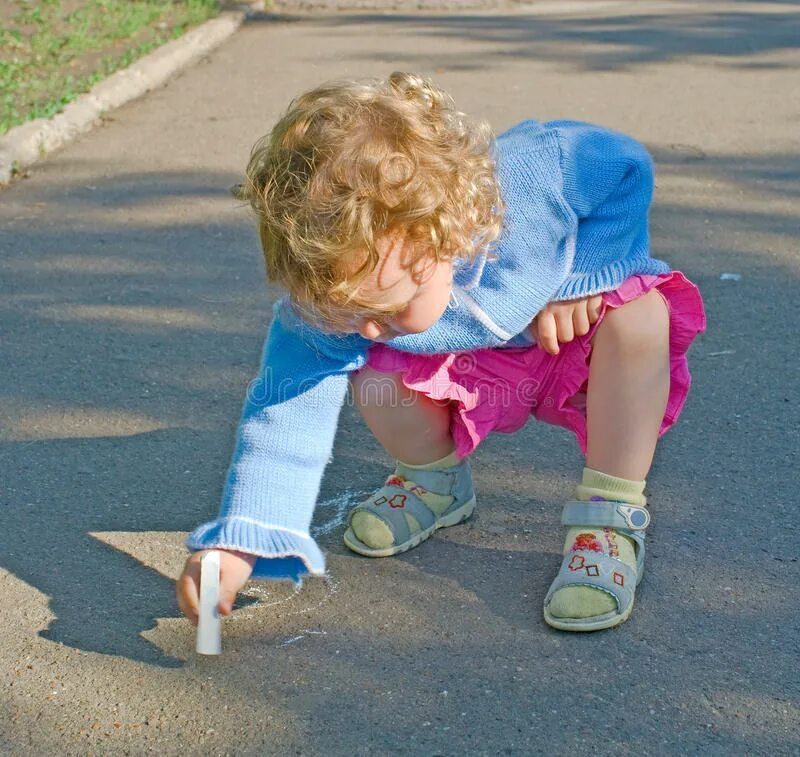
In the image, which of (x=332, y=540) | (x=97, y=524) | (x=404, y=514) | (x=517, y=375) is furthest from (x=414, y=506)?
(x=97, y=524)

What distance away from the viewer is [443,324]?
206 cm

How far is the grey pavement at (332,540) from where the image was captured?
1.79 metres

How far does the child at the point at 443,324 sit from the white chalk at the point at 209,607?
22 mm

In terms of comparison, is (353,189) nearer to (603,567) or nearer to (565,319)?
(565,319)

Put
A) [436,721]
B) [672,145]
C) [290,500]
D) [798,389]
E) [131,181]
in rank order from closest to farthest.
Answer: [436,721]
[290,500]
[798,389]
[131,181]
[672,145]

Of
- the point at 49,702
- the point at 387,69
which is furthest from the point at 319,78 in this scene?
the point at 49,702

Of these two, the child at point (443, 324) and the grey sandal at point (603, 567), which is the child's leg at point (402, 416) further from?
the grey sandal at point (603, 567)

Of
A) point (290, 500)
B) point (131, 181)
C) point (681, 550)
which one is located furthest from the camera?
point (131, 181)

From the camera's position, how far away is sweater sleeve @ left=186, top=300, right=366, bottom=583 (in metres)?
1.93

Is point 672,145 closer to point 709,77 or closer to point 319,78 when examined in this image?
point 709,77

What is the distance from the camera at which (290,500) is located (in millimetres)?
1980

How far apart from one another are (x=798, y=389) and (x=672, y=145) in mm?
2357

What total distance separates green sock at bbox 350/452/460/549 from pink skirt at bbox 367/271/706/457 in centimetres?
6

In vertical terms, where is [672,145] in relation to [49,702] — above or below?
above
